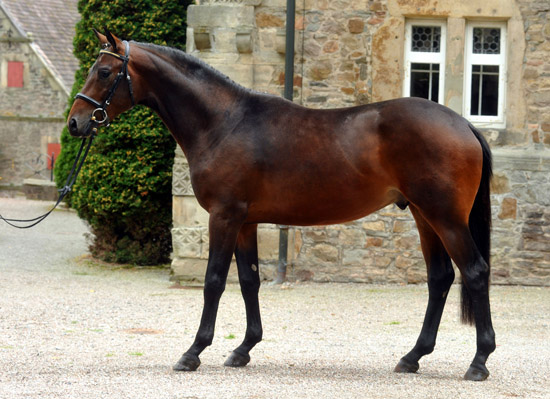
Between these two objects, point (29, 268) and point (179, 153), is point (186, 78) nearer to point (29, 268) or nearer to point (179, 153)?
point (179, 153)

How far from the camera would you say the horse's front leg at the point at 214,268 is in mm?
5855

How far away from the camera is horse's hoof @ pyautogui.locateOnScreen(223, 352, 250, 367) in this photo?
20.1 ft

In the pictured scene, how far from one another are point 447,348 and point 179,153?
469cm

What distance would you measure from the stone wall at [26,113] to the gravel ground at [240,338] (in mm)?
19216

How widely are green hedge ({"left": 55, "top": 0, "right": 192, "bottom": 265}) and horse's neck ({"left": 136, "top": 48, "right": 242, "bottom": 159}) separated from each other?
5.66 meters

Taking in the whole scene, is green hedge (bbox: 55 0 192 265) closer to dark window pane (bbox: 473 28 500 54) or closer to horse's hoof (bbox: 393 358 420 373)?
dark window pane (bbox: 473 28 500 54)

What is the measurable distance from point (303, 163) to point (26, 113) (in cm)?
2718

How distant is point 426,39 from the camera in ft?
35.5

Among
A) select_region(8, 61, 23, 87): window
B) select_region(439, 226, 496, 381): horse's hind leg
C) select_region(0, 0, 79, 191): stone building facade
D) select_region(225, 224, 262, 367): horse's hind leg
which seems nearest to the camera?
select_region(439, 226, 496, 381): horse's hind leg

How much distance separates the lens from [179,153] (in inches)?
424

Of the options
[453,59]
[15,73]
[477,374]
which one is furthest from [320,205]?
[15,73]

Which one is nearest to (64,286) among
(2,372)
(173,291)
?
(173,291)

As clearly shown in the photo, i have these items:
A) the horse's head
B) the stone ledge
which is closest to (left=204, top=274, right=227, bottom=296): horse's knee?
the horse's head

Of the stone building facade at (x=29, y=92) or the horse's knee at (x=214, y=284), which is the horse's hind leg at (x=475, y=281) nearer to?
the horse's knee at (x=214, y=284)
